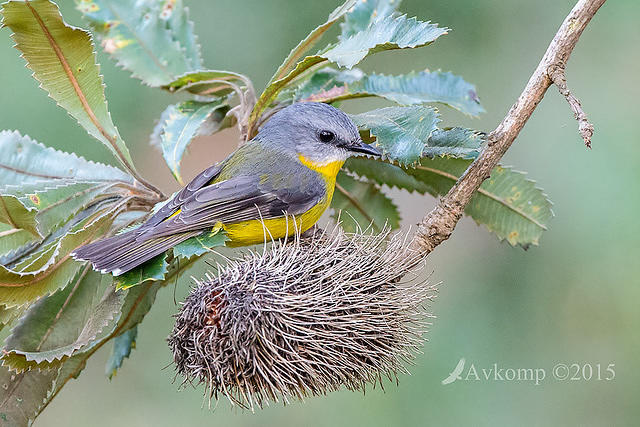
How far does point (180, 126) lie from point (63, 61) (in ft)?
2.07

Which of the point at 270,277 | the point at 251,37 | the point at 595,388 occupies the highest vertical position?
the point at 251,37

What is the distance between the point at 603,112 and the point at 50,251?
3.92 m

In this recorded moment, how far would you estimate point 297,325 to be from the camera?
264 cm

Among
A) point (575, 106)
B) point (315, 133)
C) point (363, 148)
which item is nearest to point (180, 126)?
point (315, 133)

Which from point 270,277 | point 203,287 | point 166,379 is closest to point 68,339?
point 203,287

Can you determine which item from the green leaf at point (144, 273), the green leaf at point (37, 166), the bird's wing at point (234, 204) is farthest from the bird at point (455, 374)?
the green leaf at point (37, 166)

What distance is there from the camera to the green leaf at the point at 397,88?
336cm

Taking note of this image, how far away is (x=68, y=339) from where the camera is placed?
3127 mm

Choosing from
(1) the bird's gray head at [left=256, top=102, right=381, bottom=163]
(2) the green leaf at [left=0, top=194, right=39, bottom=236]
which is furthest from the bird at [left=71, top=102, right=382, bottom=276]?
(2) the green leaf at [left=0, top=194, right=39, bottom=236]

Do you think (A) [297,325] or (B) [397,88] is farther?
(B) [397,88]

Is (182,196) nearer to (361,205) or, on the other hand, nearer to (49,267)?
(49,267)

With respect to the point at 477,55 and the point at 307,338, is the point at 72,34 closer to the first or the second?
the point at 307,338

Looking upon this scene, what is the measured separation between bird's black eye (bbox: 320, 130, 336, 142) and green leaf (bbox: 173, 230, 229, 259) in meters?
0.73

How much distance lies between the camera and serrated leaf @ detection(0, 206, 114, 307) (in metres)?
2.75
